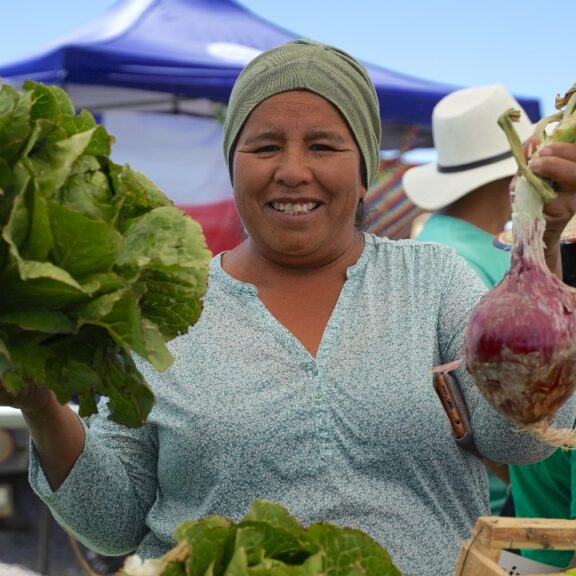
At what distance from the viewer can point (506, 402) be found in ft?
4.70

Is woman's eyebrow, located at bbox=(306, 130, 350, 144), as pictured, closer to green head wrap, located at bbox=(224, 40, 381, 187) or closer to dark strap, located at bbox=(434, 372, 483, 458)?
green head wrap, located at bbox=(224, 40, 381, 187)

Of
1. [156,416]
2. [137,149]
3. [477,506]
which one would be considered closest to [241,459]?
[156,416]

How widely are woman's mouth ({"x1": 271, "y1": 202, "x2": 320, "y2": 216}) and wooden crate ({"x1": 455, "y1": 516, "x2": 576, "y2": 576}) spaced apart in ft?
2.71

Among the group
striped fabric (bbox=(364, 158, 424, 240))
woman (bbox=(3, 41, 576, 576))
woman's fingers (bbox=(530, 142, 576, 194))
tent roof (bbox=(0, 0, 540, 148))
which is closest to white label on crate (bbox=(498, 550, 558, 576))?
woman (bbox=(3, 41, 576, 576))

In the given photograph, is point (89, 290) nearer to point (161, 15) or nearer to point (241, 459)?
point (241, 459)

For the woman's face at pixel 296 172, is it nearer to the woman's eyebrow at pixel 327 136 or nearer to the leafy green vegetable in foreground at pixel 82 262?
the woman's eyebrow at pixel 327 136

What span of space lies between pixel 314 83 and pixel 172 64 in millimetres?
4574

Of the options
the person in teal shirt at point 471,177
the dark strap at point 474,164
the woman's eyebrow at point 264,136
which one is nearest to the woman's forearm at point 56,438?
the woman's eyebrow at point 264,136

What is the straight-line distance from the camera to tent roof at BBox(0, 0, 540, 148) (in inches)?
243

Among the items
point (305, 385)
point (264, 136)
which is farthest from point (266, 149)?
point (305, 385)

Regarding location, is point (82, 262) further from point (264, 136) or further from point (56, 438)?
point (264, 136)

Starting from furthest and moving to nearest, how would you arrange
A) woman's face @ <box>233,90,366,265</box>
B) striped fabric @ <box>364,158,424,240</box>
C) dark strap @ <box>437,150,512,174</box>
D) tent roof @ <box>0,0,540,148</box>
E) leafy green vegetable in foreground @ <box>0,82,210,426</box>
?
striped fabric @ <box>364,158,424,240</box> → tent roof @ <box>0,0,540,148</box> → dark strap @ <box>437,150,512,174</box> → woman's face @ <box>233,90,366,265</box> → leafy green vegetable in foreground @ <box>0,82,210,426</box>

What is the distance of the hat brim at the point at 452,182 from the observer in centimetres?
379

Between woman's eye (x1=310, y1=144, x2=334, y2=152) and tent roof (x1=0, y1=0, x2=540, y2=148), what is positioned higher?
woman's eye (x1=310, y1=144, x2=334, y2=152)
